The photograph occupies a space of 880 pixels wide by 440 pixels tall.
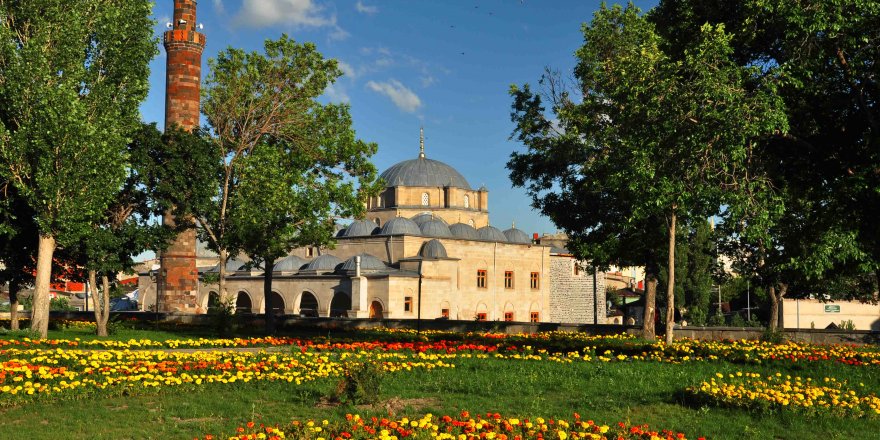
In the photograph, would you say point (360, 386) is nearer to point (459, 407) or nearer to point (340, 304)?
point (459, 407)

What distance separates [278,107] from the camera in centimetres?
3259

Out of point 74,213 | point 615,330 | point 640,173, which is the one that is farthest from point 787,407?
point 74,213

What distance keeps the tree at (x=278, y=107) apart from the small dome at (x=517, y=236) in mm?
32505

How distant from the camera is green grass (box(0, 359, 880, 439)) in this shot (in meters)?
9.08

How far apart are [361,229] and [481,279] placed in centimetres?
904

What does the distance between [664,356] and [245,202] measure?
1553cm

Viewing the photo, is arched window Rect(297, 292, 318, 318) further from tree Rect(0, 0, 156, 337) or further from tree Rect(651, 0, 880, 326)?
tree Rect(651, 0, 880, 326)

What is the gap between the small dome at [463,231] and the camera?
59469 mm

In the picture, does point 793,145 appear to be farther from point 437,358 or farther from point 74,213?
point 74,213

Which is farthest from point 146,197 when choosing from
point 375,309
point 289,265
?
point 289,265

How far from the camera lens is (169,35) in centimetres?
3422

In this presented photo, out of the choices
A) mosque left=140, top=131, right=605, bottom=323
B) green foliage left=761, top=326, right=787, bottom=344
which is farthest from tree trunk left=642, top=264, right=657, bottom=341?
mosque left=140, top=131, right=605, bottom=323

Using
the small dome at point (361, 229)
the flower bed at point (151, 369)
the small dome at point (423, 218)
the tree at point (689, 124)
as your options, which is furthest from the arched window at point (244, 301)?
the tree at point (689, 124)

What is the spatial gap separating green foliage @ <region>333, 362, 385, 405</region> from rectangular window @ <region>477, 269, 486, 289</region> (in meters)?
47.1
